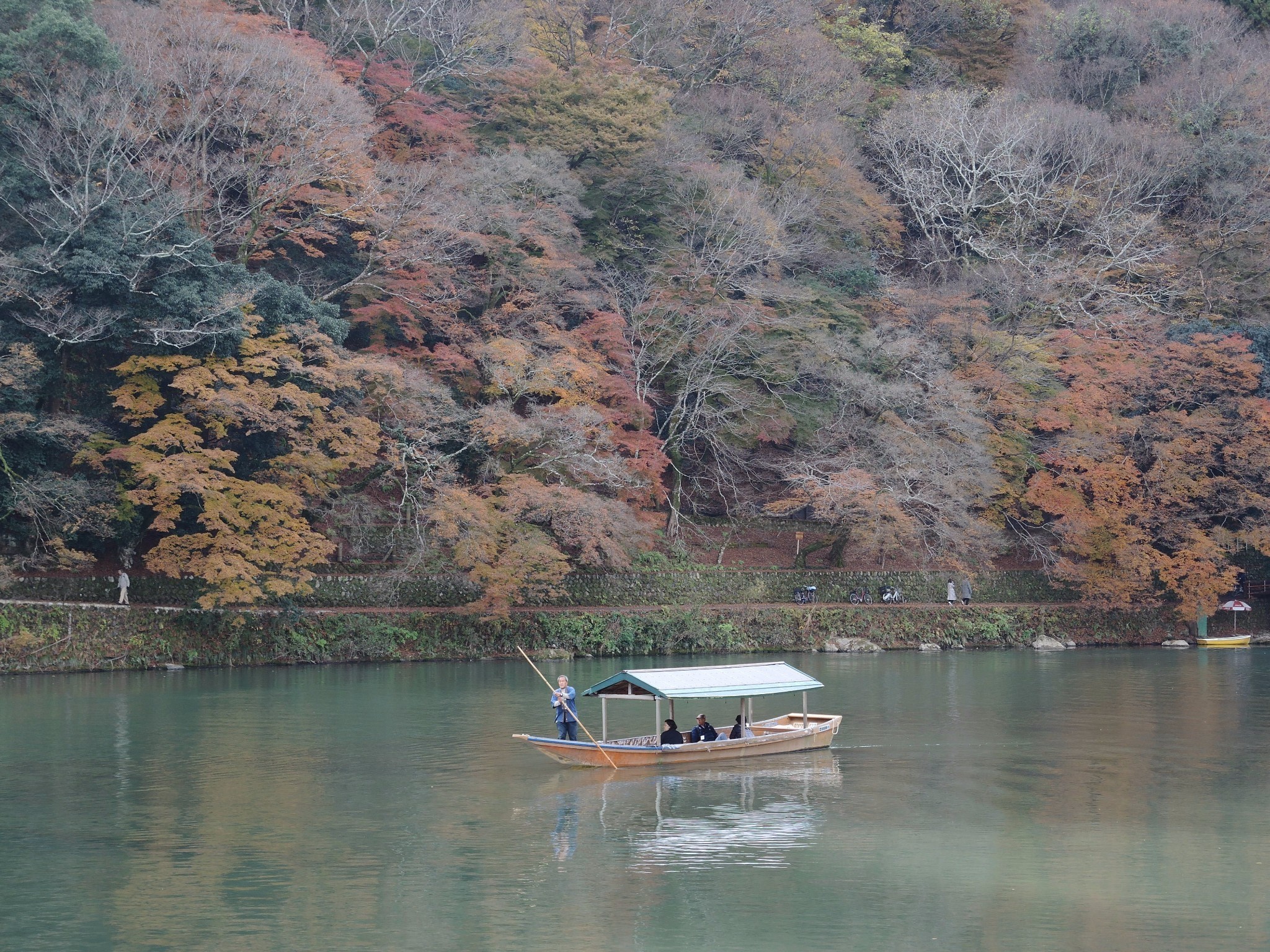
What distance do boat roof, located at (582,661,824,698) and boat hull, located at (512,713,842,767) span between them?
786mm

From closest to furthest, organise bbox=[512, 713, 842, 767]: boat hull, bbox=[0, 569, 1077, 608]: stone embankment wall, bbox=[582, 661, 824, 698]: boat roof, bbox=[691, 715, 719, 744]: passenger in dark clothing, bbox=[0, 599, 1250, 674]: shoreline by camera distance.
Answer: bbox=[512, 713, 842, 767]: boat hull
bbox=[582, 661, 824, 698]: boat roof
bbox=[691, 715, 719, 744]: passenger in dark clothing
bbox=[0, 599, 1250, 674]: shoreline
bbox=[0, 569, 1077, 608]: stone embankment wall

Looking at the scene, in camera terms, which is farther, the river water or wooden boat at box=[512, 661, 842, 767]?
wooden boat at box=[512, 661, 842, 767]

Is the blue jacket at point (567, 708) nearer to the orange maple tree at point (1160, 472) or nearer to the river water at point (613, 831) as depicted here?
the river water at point (613, 831)


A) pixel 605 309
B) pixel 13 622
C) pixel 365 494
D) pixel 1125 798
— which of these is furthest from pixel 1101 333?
pixel 13 622

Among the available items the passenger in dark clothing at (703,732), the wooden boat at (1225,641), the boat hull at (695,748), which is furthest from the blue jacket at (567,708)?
the wooden boat at (1225,641)

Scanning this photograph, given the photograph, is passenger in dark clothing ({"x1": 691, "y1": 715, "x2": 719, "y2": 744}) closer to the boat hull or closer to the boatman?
the boat hull

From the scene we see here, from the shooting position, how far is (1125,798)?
19.5 metres

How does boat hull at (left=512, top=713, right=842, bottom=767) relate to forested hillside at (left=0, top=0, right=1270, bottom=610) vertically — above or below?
below

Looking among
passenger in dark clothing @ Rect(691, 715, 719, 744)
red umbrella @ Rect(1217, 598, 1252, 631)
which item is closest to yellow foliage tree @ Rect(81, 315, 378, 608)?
passenger in dark clothing @ Rect(691, 715, 719, 744)

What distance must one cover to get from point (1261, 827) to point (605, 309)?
102 feet

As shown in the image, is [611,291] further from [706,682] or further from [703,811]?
[703,811]

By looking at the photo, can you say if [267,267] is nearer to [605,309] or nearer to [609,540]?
[605,309]

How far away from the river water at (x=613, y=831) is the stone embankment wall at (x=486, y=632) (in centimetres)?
450

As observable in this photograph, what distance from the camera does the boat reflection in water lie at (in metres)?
16.3
